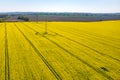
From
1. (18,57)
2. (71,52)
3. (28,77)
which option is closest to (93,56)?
(71,52)

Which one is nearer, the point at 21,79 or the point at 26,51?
the point at 21,79

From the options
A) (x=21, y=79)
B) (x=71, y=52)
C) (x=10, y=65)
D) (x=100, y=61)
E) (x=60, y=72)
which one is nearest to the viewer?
(x=21, y=79)

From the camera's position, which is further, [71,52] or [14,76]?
[71,52]

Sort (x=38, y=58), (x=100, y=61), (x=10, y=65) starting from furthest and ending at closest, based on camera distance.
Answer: (x=38, y=58) < (x=100, y=61) < (x=10, y=65)

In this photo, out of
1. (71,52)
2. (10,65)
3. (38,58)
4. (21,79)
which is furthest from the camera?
(71,52)

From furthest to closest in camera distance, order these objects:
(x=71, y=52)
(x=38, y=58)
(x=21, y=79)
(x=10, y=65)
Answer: (x=71, y=52)
(x=38, y=58)
(x=10, y=65)
(x=21, y=79)

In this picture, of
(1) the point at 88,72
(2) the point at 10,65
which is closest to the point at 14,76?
(2) the point at 10,65

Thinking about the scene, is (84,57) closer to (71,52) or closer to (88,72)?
(71,52)

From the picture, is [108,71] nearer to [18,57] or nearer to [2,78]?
[2,78]
